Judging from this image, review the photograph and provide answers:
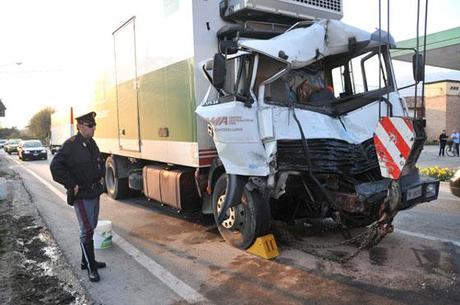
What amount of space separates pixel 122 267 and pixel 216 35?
3481 mm

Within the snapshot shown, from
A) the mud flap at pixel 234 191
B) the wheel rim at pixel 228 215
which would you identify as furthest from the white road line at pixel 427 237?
the mud flap at pixel 234 191

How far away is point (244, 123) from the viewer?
5676 mm

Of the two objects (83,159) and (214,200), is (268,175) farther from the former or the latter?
(83,159)

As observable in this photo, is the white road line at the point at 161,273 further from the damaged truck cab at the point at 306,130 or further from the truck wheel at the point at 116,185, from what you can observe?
the truck wheel at the point at 116,185

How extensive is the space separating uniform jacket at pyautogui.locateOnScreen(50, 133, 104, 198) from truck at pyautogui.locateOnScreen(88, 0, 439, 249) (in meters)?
1.60

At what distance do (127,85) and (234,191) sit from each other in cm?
457

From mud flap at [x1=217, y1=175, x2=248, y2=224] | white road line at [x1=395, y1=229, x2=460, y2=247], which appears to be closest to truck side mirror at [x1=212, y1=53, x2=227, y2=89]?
mud flap at [x1=217, y1=175, x2=248, y2=224]

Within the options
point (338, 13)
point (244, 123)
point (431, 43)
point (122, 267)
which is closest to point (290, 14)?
point (338, 13)

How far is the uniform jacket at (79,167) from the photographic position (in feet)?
17.1

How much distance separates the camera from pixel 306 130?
543cm

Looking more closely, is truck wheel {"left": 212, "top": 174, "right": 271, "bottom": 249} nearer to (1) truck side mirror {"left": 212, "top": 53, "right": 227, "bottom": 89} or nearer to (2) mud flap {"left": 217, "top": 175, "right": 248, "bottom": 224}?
(2) mud flap {"left": 217, "top": 175, "right": 248, "bottom": 224}

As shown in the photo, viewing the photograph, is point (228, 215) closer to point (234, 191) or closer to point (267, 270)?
point (234, 191)

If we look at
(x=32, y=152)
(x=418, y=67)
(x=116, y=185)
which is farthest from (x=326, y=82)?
(x=32, y=152)

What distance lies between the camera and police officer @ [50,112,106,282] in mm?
5250
